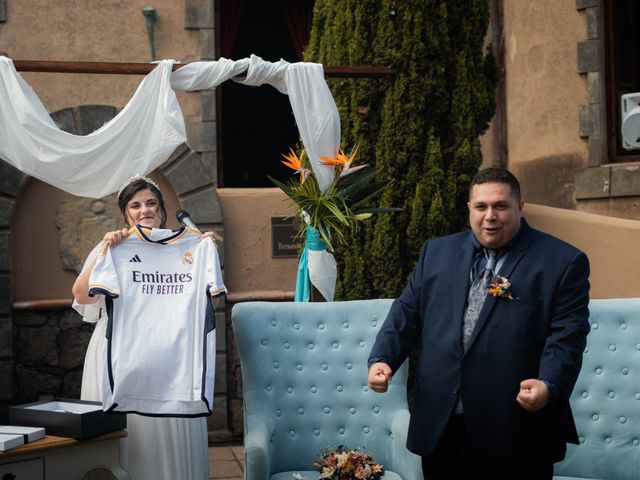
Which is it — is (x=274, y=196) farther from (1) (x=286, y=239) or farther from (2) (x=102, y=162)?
(2) (x=102, y=162)

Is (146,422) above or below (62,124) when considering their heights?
below

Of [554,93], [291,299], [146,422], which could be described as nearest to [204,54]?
A: [291,299]

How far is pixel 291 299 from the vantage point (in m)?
7.29

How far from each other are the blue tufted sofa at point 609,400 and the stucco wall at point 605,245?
2.22 metres

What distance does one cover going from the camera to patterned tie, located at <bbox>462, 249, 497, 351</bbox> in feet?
10.1

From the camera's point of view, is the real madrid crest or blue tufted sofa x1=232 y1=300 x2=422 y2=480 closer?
the real madrid crest

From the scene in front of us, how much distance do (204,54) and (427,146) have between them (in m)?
3.12

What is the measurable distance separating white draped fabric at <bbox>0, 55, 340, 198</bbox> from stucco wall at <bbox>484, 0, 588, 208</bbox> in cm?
370

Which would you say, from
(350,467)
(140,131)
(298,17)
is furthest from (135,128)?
(298,17)

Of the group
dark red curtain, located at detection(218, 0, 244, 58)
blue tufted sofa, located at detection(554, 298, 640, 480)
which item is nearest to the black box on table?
blue tufted sofa, located at detection(554, 298, 640, 480)

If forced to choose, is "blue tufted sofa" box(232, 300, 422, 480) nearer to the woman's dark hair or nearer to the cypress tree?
the woman's dark hair

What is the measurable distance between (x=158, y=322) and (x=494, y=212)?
1.61 metres

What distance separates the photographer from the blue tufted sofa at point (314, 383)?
4242mm

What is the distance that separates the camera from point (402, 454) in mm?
4062
